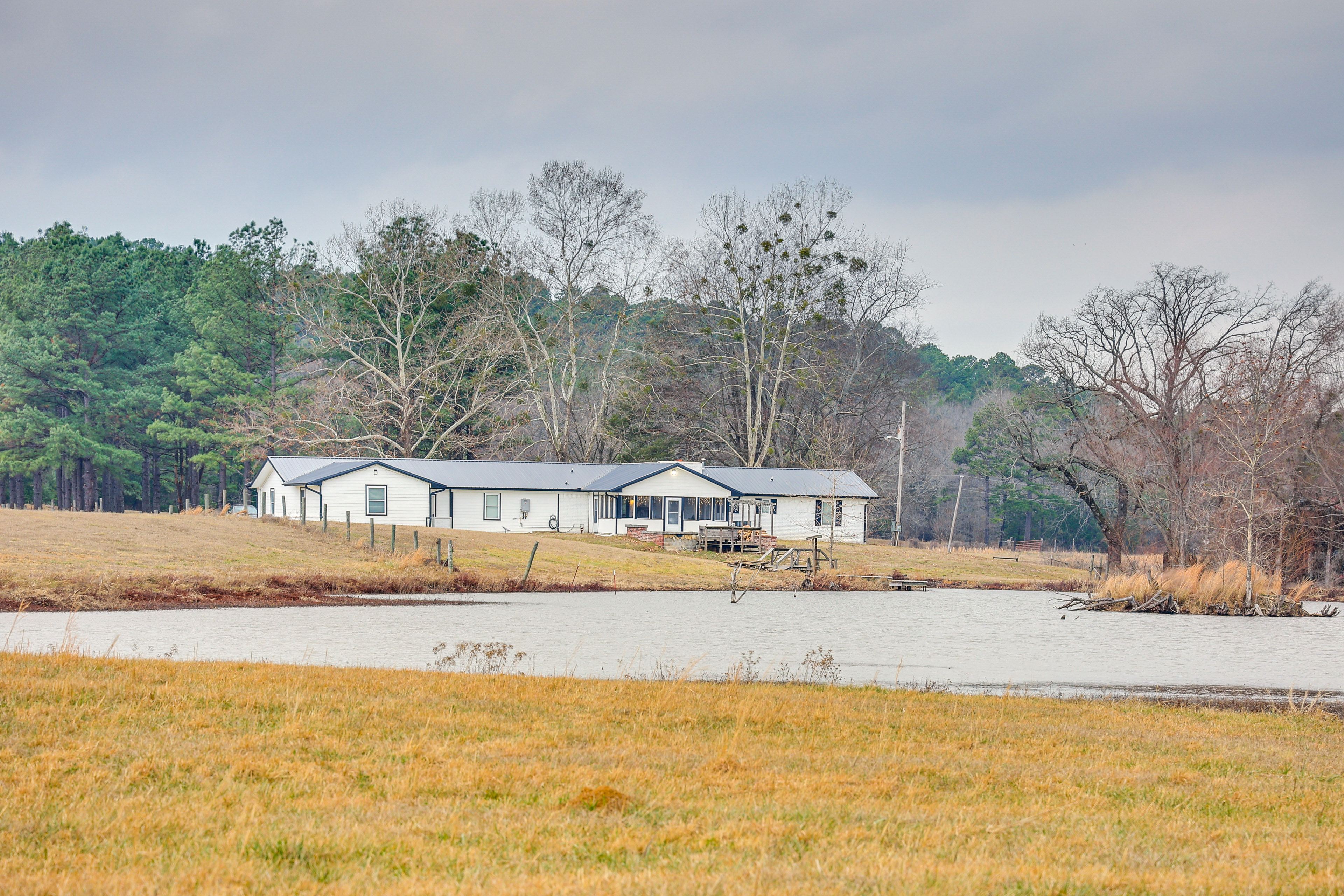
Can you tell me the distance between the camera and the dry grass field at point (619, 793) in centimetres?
672

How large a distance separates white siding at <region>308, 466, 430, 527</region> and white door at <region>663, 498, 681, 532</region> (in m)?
13.1

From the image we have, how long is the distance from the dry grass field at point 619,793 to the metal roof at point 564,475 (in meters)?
50.2

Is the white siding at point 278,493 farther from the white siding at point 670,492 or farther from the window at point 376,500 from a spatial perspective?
the white siding at point 670,492

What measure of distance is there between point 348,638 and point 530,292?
51.6 meters

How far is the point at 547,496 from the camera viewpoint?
224 feet

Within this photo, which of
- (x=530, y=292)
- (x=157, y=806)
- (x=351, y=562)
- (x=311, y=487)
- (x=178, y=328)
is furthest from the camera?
(x=178, y=328)

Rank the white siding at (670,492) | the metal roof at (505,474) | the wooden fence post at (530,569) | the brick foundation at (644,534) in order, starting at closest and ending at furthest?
the wooden fence post at (530,569)
the brick foundation at (644,534)
the metal roof at (505,474)
the white siding at (670,492)

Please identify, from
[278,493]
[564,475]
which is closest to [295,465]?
[278,493]

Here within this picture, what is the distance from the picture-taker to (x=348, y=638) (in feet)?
82.2

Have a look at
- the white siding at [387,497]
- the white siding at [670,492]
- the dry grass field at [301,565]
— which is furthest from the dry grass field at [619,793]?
the white siding at [670,492]

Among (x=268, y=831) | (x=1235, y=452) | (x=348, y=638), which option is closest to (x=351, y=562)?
(x=348, y=638)

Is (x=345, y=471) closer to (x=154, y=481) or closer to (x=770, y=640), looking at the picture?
(x=154, y=481)

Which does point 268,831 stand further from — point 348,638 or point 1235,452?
point 1235,452

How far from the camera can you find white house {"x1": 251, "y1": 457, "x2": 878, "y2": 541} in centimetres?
6431
